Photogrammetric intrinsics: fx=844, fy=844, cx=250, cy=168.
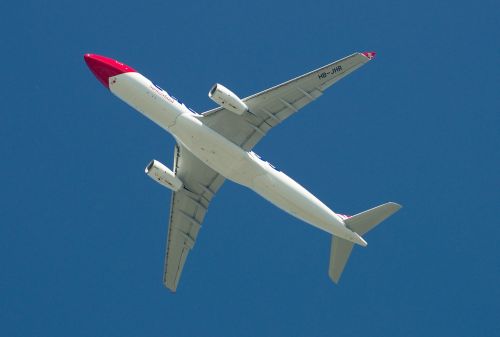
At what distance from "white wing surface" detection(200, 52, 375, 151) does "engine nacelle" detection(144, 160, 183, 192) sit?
556 cm

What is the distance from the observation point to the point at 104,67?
64.9m

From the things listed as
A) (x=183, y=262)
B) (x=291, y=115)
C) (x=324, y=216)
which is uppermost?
(x=291, y=115)

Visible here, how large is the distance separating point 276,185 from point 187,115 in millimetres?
8568

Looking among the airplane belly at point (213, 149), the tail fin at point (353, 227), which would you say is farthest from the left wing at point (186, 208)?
the tail fin at point (353, 227)

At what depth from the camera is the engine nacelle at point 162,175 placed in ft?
218

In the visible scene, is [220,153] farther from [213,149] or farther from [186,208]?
[186,208]

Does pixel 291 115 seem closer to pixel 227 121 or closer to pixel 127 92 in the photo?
pixel 227 121

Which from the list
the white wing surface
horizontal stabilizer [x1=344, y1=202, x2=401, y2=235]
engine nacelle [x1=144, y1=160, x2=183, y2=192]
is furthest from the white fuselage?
engine nacelle [x1=144, y1=160, x2=183, y2=192]

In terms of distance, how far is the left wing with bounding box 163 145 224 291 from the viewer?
Answer: 6975cm

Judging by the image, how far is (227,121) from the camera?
6481cm

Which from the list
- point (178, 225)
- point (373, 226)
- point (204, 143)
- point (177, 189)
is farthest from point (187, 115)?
point (373, 226)

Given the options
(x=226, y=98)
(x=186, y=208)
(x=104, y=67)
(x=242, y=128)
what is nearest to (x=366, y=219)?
(x=242, y=128)

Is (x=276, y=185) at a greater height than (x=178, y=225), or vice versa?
(x=276, y=185)

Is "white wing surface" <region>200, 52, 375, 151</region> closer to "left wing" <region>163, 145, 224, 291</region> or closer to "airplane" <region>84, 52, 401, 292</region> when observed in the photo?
"airplane" <region>84, 52, 401, 292</region>
